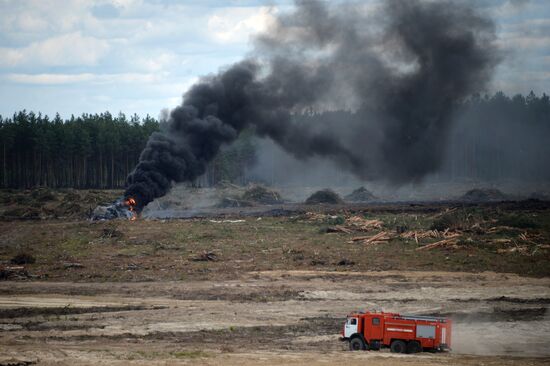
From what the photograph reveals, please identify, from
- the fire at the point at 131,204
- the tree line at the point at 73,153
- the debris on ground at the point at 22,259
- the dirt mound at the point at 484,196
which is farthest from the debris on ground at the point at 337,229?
the tree line at the point at 73,153

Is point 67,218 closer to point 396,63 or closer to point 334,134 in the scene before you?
point 334,134

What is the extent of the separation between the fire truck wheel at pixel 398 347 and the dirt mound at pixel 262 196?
250ft

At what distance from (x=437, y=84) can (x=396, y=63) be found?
7044mm

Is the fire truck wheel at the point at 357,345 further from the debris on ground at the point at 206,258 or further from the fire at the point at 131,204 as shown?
the fire at the point at 131,204

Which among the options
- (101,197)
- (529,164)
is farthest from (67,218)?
(529,164)

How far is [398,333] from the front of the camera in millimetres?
27328

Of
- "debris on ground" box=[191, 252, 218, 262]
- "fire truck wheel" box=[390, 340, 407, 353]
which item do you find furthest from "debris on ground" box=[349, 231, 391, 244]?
"fire truck wheel" box=[390, 340, 407, 353]

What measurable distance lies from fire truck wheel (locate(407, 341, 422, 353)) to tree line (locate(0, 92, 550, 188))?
8540 cm

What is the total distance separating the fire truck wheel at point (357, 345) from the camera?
27.9 meters

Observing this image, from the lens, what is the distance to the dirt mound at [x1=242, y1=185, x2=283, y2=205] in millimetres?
105219

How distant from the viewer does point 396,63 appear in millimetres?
97125

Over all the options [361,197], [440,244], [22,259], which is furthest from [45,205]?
[440,244]

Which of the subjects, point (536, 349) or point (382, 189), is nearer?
point (536, 349)

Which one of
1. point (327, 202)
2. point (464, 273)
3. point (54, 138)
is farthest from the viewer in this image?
point (54, 138)
